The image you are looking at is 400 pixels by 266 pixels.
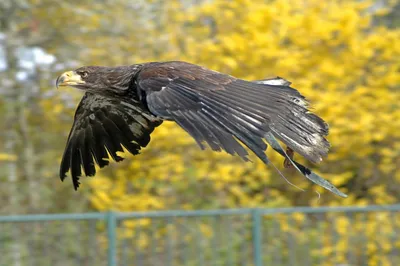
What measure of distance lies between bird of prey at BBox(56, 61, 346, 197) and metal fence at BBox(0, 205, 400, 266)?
1661 mm

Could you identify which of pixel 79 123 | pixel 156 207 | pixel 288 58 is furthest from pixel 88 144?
pixel 288 58

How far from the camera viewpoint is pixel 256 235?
960 cm

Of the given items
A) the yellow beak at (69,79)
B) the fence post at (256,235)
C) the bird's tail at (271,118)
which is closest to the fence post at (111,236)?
the fence post at (256,235)

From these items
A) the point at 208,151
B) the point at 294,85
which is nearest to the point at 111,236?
the point at 208,151

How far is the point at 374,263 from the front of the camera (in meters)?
9.80

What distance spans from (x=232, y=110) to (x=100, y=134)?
6.06 feet

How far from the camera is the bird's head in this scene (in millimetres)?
A: 6742

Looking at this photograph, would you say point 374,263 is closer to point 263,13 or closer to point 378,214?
point 378,214

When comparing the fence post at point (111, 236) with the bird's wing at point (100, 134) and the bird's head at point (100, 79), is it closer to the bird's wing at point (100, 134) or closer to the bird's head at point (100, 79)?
the bird's wing at point (100, 134)

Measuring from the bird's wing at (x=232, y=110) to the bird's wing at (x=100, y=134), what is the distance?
92 centimetres

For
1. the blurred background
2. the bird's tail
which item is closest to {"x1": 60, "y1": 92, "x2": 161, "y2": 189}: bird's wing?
the bird's tail

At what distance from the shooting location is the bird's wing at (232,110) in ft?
18.4

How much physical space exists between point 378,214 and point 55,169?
3.17m

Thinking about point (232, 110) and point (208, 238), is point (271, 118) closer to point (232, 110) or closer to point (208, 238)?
point (232, 110)
